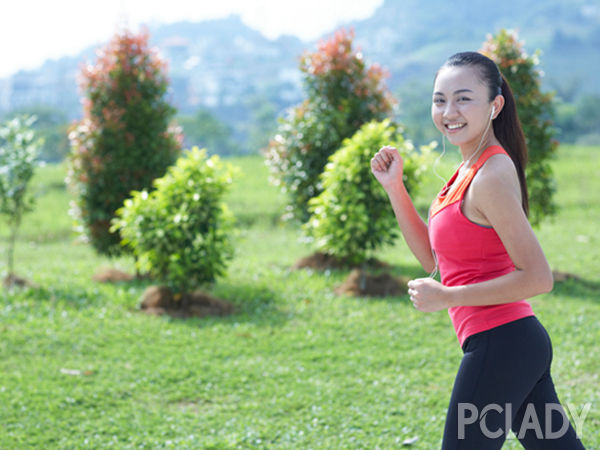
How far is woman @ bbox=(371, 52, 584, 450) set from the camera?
1993mm

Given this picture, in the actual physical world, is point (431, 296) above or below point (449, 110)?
below

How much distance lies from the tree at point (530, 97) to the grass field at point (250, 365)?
5.10ft

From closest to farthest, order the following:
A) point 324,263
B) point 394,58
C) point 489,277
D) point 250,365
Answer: point 489,277 → point 250,365 → point 324,263 → point 394,58

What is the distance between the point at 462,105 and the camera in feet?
7.09

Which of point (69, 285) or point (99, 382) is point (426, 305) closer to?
point (99, 382)

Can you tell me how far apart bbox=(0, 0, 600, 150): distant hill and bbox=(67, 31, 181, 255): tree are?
331 ft

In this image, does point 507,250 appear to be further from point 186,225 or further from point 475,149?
point 186,225

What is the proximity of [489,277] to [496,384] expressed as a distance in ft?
1.15

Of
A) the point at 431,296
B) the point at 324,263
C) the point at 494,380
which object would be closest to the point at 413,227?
the point at 431,296

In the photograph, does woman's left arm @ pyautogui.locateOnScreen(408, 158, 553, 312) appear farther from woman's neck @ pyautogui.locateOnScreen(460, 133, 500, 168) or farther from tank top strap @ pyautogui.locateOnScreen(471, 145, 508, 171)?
woman's neck @ pyautogui.locateOnScreen(460, 133, 500, 168)

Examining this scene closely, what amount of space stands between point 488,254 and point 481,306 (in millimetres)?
183

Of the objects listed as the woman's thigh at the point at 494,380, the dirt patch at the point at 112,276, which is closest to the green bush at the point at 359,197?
the dirt patch at the point at 112,276

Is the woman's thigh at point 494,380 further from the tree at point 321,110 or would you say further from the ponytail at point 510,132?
the tree at point 321,110

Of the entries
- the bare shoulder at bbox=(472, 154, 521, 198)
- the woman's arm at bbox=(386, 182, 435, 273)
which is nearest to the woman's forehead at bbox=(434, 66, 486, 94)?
the bare shoulder at bbox=(472, 154, 521, 198)
